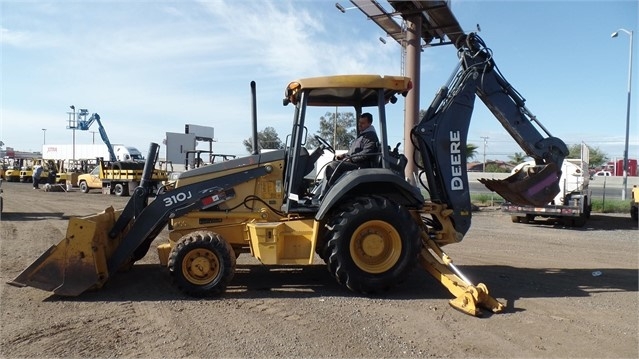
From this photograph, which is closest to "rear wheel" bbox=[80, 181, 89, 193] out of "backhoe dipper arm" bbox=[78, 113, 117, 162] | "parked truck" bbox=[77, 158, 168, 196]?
"parked truck" bbox=[77, 158, 168, 196]

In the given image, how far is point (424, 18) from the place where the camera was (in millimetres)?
22797

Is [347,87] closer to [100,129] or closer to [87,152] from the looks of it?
[100,129]

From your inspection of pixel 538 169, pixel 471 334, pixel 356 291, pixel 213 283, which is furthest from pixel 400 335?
pixel 538 169

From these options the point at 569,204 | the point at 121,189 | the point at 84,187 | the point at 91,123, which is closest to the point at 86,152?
the point at 91,123

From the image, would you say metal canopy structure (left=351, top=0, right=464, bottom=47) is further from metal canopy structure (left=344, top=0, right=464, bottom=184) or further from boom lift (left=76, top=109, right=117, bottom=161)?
boom lift (left=76, top=109, right=117, bottom=161)

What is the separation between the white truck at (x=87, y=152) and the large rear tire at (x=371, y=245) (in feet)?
126

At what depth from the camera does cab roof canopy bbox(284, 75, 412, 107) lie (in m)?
6.13

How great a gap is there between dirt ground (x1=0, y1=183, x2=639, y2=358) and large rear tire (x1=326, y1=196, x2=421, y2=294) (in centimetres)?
25

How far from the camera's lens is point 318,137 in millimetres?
6680

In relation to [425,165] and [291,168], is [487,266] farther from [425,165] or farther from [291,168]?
[291,168]

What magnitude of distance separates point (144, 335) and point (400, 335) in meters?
2.46

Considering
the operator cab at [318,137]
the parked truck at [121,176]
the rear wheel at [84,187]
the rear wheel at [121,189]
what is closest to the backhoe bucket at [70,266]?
the operator cab at [318,137]

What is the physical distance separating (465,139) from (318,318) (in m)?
3.34

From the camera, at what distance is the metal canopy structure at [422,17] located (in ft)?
70.5
